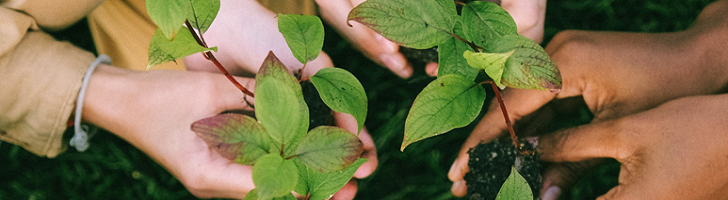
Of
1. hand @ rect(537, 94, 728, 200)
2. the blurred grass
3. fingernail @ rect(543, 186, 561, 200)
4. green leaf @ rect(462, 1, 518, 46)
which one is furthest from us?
the blurred grass

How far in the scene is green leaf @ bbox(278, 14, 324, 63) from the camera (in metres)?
0.45

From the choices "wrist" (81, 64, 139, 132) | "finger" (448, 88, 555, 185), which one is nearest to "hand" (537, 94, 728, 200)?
"finger" (448, 88, 555, 185)

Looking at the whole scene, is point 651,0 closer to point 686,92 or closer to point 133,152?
point 686,92

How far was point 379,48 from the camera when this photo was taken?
0.87 m

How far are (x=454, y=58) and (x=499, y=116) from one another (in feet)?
1.51

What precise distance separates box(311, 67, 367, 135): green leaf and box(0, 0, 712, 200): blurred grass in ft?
1.76

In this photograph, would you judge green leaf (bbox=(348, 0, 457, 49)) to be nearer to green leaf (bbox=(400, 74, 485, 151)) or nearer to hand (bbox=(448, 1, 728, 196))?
green leaf (bbox=(400, 74, 485, 151))

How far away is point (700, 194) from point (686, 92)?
227mm

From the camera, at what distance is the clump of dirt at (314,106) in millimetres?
680

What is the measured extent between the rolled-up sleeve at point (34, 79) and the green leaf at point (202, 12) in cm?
57

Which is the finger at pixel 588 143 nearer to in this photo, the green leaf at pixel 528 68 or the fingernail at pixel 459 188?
the fingernail at pixel 459 188

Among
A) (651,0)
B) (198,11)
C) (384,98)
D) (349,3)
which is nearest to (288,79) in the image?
(198,11)

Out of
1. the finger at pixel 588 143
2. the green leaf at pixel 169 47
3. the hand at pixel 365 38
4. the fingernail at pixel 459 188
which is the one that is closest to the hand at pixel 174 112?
the hand at pixel 365 38

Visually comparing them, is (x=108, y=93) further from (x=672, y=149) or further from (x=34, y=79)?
(x=672, y=149)
